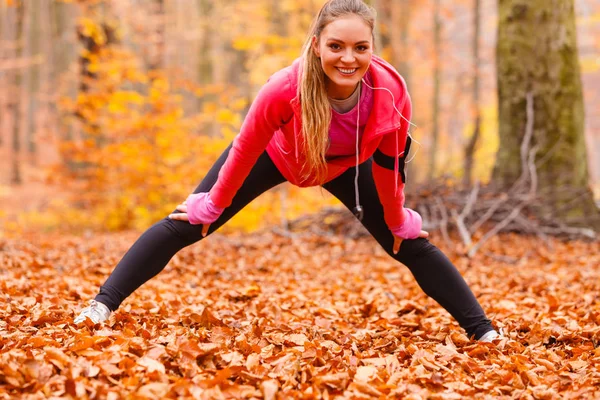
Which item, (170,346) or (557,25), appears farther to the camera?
(557,25)

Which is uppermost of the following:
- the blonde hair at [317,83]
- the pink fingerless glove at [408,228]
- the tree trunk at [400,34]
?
the tree trunk at [400,34]

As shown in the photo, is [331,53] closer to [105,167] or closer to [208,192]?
[208,192]

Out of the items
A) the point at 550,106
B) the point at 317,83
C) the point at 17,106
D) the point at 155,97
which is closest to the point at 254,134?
the point at 317,83

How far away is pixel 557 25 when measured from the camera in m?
8.03

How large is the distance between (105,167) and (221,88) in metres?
2.48

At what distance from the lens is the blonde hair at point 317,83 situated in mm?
2834

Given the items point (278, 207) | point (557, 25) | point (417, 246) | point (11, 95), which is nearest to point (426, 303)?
point (417, 246)

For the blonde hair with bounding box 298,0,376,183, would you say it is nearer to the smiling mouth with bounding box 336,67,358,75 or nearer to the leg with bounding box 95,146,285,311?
the smiling mouth with bounding box 336,67,358,75

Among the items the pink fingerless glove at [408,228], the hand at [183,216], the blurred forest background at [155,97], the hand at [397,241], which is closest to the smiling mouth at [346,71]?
the pink fingerless glove at [408,228]

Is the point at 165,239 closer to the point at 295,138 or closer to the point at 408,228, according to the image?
the point at 295,138

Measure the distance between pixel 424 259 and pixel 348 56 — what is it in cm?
124

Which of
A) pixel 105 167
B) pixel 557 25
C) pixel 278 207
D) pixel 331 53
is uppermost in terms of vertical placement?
pixel 557 25

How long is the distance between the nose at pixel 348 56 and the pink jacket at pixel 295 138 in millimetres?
211

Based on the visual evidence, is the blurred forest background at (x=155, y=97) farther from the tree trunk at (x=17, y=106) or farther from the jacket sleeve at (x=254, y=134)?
the jacket sleeve at (x=254, y=134)
